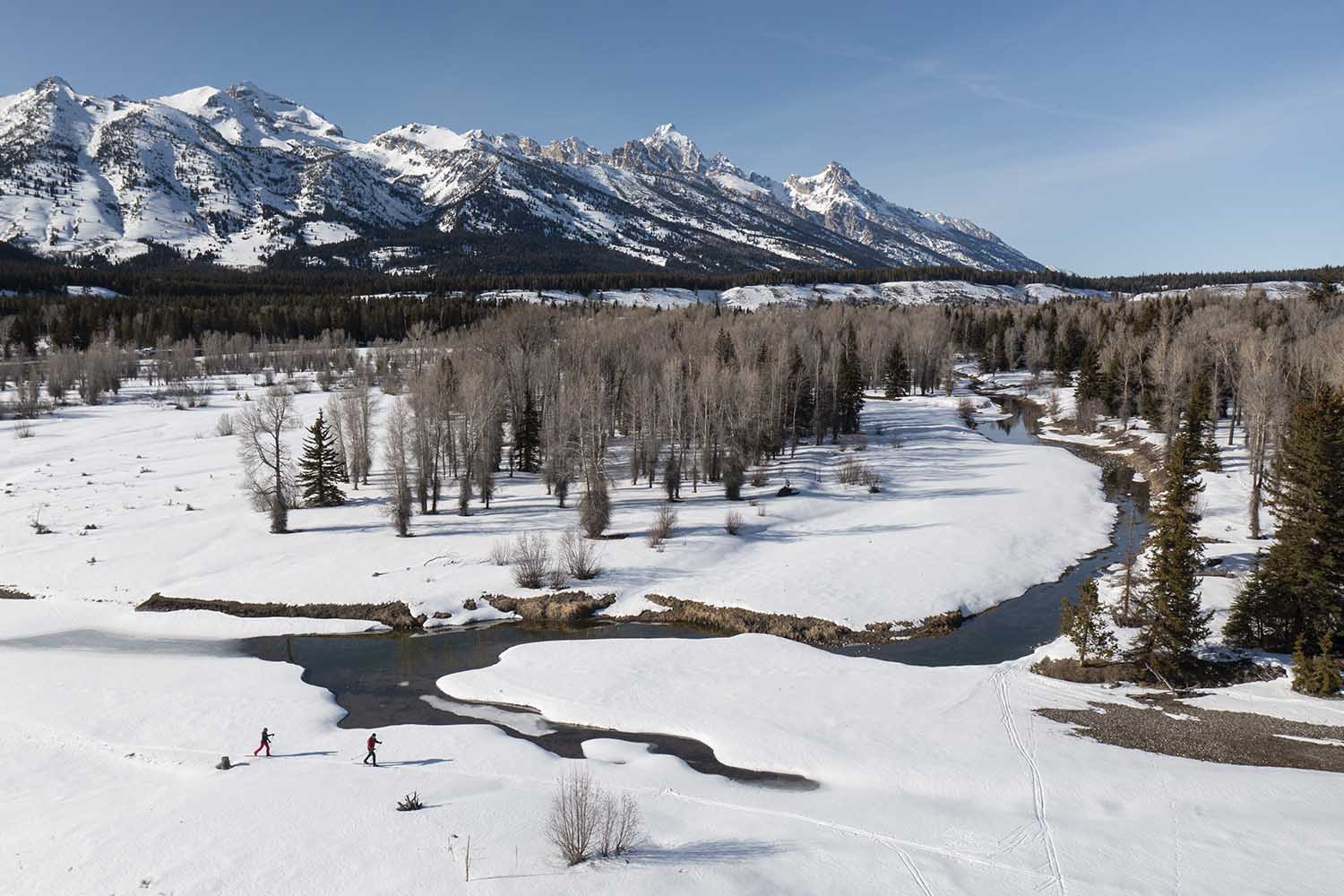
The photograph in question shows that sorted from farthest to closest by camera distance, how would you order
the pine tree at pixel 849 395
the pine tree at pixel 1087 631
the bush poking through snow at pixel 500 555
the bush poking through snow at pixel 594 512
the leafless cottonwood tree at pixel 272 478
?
the pine tree at pixel 849 395, the leafless cottonwood tree at pixel 272 478, the bush poking through snow at pixel 594 512, the bush poking through snow at pixel 500 555, the pine tree at pixel 1087 631

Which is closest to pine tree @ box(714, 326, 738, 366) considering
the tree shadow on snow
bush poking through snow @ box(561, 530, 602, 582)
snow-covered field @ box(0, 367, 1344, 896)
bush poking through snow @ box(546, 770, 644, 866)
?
snow-covered field @ box(0, 367, 1344, 896)

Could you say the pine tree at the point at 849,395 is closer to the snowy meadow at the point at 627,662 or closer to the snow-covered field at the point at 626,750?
the snowy meadow at the point at 627,662

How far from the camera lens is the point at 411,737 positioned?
24531 millimetres

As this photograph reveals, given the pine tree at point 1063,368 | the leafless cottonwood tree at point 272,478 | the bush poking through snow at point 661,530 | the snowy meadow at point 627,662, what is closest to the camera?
the snowy meadow at point 627,662

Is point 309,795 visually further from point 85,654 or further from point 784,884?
point 85,654

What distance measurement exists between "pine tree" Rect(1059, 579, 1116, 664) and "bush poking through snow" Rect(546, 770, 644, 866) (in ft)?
66.4

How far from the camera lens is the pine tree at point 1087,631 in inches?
1129

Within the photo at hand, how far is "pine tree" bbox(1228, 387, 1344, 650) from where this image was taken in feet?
89.1

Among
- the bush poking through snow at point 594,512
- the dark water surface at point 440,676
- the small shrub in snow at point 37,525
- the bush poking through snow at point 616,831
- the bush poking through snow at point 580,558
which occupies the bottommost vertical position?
the dark water surface at point 440,676

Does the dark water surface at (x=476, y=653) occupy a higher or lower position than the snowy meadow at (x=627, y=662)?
lower

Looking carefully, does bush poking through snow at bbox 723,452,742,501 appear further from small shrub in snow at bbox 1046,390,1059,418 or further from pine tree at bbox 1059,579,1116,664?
small shrub in snow at bbox 1046,390,1059,418

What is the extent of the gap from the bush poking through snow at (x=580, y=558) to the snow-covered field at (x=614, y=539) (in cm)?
87

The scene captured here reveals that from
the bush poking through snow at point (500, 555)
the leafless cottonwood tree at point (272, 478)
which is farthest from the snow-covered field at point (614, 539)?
the leafless cottonwood tree at point (272, 478)

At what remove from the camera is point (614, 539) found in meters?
47.4
